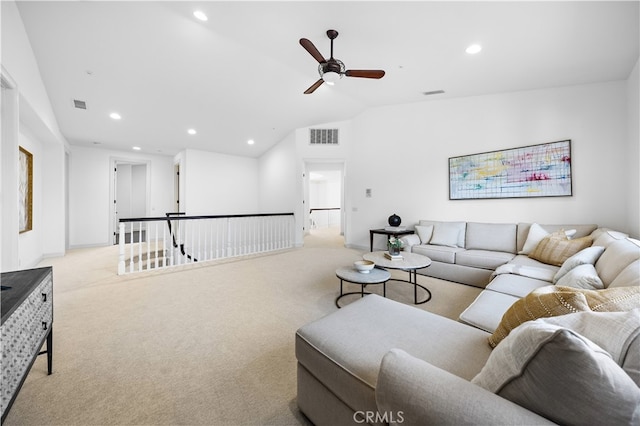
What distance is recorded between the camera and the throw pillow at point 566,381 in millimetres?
595

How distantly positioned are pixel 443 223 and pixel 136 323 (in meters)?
4.41

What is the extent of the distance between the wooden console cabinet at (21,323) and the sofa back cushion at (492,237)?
15.3 feet

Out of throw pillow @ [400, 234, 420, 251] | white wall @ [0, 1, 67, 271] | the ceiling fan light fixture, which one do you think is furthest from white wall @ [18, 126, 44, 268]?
throw pillow @ [400, 234, 420, 251]

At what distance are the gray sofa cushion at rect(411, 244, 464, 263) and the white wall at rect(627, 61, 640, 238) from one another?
186 cm

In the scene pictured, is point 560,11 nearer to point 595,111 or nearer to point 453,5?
point 453,5

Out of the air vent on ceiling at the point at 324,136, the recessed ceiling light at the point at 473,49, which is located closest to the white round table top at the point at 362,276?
the recessed ceiling light at the point at 473,49

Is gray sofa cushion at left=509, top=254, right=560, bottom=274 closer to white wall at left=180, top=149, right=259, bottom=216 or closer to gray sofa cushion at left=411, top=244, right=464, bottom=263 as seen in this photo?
gray sofa cushion at left=411, top=244, right=464, bottom=263

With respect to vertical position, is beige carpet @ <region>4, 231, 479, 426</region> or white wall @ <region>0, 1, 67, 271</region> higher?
white wall @ <region>0, 1, 67, 271</region>

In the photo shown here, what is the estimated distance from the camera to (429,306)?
2.74 m

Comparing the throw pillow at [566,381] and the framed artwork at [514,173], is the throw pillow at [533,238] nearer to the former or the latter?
the framed artwork at [514,173]

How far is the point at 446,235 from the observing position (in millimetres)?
4090

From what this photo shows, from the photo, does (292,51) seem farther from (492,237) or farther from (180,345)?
(492,237)

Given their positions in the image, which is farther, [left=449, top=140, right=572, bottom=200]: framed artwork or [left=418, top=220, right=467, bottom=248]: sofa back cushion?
[left=418, top=220, right=467, bottom=248]: sofa back cushion

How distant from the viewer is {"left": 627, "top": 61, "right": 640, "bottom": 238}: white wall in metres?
2.87
